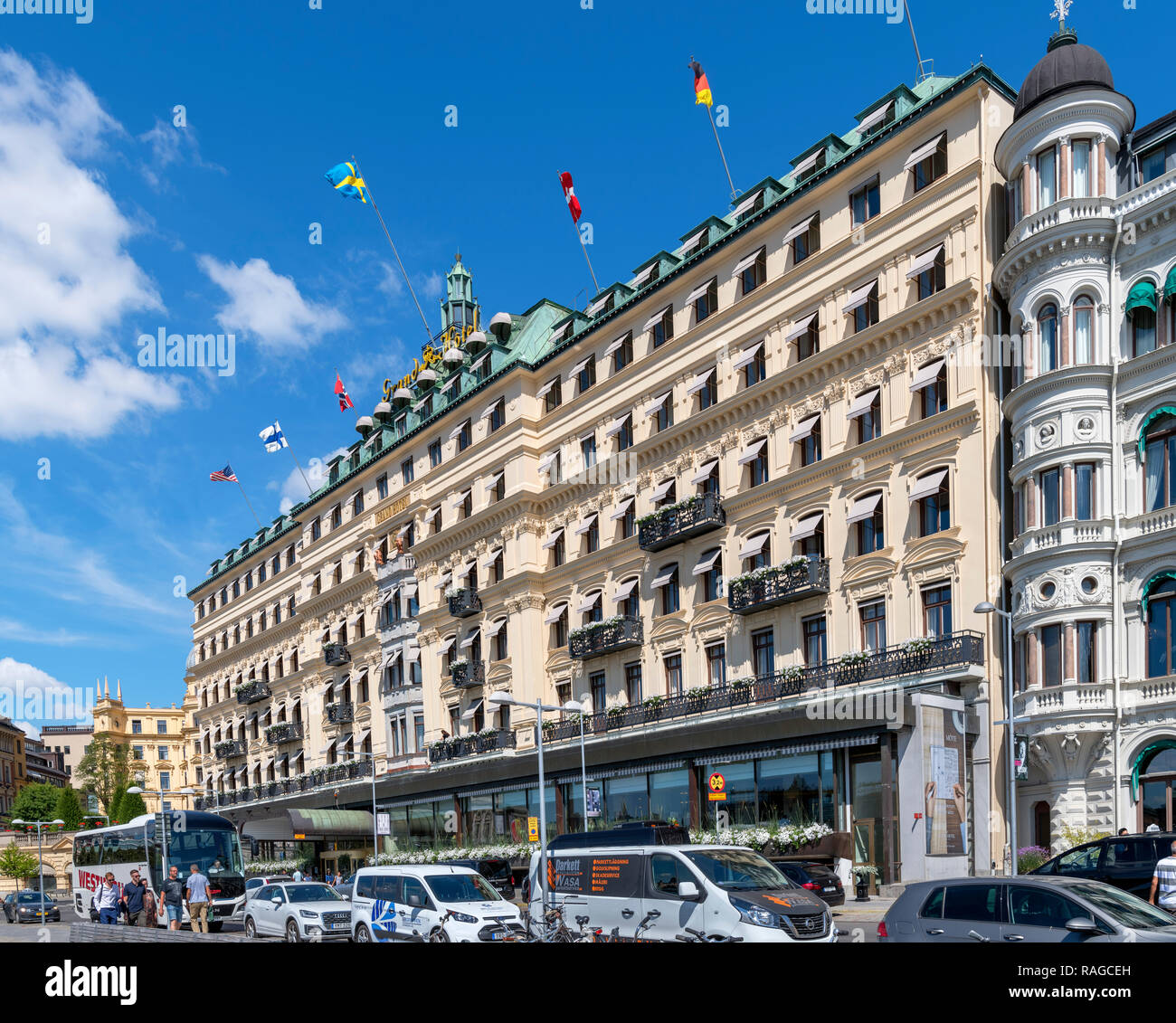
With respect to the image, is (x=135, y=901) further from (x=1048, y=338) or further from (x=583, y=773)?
(x=1048, y=338)

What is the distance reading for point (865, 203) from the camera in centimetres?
4144

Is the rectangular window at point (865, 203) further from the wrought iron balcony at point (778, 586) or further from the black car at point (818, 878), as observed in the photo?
the black car at point (818, 878)

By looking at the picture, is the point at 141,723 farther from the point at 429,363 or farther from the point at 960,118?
the point at 960,118

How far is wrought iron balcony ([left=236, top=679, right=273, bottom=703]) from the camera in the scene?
3322 inches

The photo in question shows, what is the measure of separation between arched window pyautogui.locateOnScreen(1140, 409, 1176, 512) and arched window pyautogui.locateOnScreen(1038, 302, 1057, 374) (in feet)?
Answer: 11.6

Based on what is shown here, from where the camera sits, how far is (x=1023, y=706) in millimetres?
33219

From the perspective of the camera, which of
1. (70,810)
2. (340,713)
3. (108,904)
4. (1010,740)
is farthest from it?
(70,810)

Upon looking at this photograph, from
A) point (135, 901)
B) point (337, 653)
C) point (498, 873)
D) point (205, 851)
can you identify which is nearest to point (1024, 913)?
point (135, 901)

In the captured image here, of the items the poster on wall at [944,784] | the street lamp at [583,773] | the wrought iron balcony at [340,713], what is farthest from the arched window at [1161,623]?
the wrought iron balcony at [340,713]

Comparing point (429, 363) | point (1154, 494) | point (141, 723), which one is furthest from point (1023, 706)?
point (141, 723)

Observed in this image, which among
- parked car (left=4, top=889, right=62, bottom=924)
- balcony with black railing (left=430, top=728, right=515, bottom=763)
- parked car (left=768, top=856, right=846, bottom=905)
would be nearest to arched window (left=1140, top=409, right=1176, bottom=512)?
parked car (left=768, top=856, right=846, bottom=905)

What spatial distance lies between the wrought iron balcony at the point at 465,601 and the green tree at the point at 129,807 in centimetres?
6227

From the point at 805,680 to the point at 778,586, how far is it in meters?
3.62

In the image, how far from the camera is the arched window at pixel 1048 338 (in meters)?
34.6
